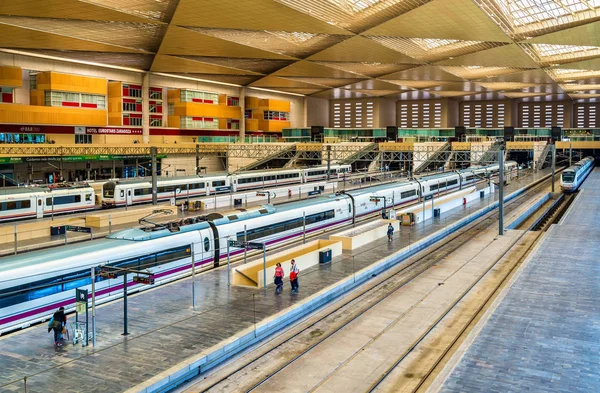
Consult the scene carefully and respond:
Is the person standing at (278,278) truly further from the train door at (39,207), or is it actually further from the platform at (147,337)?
the train door at (39,207)

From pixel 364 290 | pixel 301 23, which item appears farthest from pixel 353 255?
pixel 301 23

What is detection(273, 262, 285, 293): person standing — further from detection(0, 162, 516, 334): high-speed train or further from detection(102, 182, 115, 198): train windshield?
detection(102, 182, 115, 198): train windshield

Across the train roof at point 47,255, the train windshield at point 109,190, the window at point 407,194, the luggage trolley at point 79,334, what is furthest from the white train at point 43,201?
the window at point 407,194

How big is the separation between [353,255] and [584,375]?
13.8m

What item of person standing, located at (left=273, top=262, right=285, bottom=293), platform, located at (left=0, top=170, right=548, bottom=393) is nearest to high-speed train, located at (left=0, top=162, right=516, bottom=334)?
platform, located at (left=0, top=170, right=548, bottom=393)

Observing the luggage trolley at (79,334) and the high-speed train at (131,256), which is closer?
the luggage trolley at (79,334)

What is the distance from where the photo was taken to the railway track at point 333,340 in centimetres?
1295

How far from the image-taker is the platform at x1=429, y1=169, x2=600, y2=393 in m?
12.1

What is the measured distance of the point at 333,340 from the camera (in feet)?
51.9

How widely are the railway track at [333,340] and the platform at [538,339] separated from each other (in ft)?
2.68

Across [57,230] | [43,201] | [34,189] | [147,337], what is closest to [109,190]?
[34,189]

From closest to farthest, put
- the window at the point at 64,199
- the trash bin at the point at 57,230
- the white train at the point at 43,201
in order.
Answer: the trash bin at the point at 57,230 < the white train at the point at 43,201 < the window at the point at 64,199

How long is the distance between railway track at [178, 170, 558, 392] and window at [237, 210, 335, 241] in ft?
20.6

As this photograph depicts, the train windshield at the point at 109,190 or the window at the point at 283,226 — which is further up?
the train windshield at the point at 109,190
